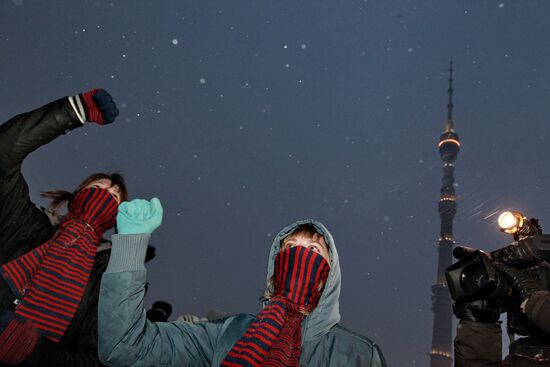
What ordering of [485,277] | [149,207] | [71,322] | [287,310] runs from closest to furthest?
[149,207] < [287,310] < [71,322] < [485,277]

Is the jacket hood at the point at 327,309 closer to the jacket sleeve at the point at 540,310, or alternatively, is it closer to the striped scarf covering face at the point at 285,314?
the striped scarf covering face at the point at 285,314

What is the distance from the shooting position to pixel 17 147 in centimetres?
262

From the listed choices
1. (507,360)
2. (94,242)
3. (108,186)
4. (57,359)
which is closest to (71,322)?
(57,359)

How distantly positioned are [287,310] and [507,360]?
74.3 inches

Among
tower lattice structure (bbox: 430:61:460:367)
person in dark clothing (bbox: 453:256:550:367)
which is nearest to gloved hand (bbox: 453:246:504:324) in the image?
person in dark clothing (bbox: 453:256:550:367)

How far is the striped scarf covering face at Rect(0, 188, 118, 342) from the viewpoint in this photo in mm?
2719

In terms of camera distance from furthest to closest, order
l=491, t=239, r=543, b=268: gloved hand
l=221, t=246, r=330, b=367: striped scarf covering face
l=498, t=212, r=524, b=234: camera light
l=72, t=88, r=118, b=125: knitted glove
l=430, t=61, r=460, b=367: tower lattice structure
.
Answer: l=430, t=61, r=460, b=367: tower lattice structure → l=498, t=212, r=524, b=234: camera light → l=491, t=239, r=543, b=268: gloved hand → l=72, t=88, r=118, b=125: knitted glove → l=221, t=246, r=330, b=367: striped scarf covering face

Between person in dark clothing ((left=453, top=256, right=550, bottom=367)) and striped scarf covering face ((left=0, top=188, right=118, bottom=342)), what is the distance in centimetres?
271

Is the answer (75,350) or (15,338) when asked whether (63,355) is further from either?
(15,338)

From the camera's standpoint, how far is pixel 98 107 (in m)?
2.88

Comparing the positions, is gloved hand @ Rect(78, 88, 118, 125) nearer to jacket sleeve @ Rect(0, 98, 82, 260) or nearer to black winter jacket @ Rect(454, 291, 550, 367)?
jacket sleeve @ Rect(0, 98, 82, 260)

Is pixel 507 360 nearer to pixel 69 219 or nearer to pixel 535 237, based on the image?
pixel 535 237

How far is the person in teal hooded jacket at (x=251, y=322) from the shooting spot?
74.9 inches

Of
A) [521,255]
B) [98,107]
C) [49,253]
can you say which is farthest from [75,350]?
[521,255]
